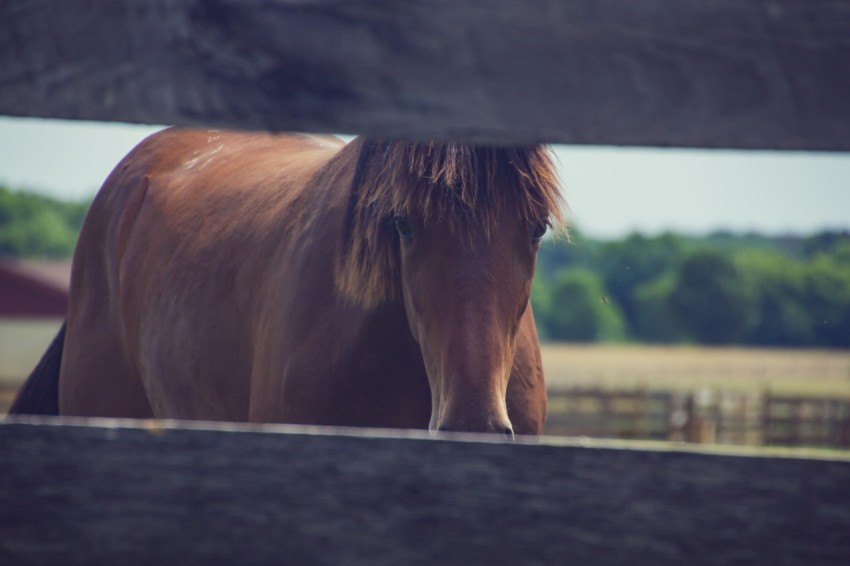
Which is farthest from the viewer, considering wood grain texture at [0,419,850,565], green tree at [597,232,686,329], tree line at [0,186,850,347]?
green tree at [597,232,686,329]

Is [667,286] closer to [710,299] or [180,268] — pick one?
[710,299]

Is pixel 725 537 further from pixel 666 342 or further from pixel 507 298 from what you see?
pixel 666 342

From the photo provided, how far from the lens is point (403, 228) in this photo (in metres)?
2.91

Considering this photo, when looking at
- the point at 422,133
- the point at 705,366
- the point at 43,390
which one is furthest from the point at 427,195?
the point at 705,366

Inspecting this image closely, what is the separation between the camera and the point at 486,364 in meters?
2.56

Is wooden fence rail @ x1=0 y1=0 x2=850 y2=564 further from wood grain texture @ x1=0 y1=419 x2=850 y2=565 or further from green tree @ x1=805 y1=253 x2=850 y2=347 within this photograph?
green tree @ x1=805 y1=253 x2=850 y2=347

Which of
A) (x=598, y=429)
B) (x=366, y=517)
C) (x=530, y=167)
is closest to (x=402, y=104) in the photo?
(x=366, y=517)

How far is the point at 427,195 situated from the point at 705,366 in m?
58.3

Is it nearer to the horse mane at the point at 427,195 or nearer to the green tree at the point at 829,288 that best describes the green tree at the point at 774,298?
the green tree at the point at 829,288

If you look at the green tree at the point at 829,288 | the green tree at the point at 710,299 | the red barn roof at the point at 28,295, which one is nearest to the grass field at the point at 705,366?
the green tree at the point at 710,299

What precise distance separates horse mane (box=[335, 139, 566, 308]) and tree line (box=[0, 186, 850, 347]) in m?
50.1

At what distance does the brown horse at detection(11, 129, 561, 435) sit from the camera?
2740 mm

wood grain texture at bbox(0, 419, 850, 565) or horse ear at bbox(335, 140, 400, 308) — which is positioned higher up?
horse ear at bbox(335, 140, 400, 308)

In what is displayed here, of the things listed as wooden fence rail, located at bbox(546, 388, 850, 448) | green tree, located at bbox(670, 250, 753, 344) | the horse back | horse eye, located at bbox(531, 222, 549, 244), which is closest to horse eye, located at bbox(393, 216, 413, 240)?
horse eye, located at bbox(531, 222, 549, 244)
